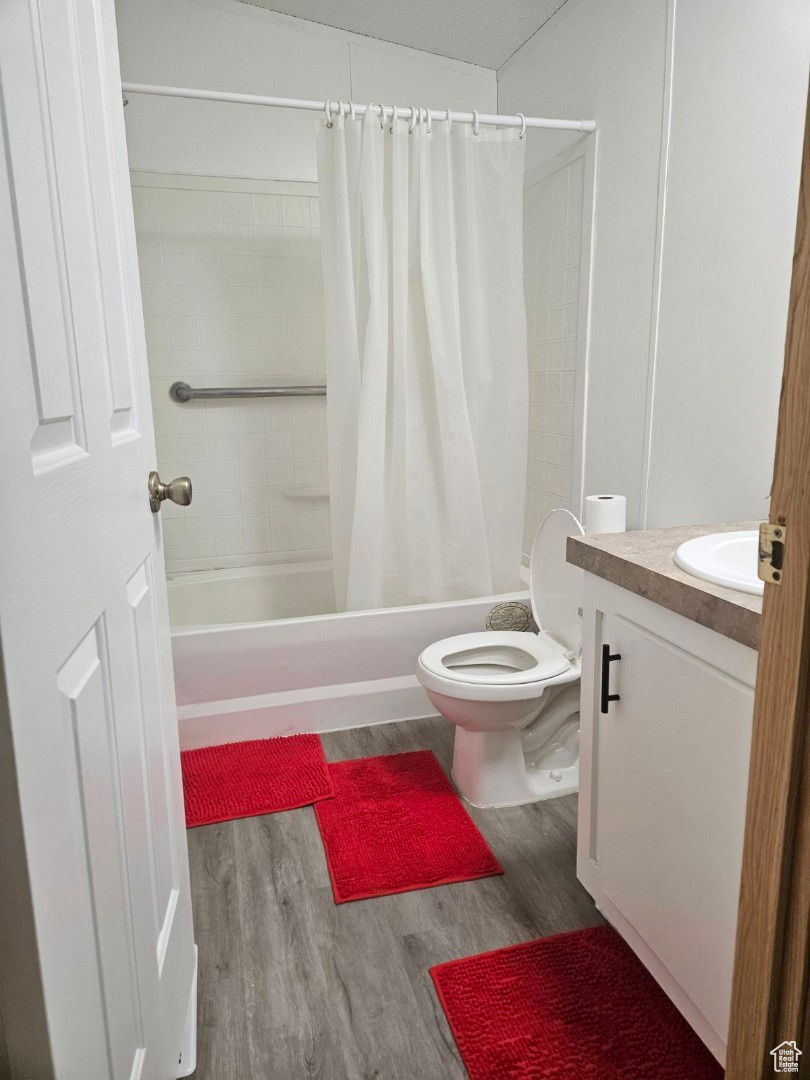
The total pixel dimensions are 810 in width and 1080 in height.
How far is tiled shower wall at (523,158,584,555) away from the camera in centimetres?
245

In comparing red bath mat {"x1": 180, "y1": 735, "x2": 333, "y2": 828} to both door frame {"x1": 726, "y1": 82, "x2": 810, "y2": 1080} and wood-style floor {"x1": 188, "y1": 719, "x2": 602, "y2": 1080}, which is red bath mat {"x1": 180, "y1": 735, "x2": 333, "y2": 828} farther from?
door frame {"x1": 726, "y1": 82, "x2": 810, "y2": 1080}

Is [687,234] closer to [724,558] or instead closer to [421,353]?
[421,353]

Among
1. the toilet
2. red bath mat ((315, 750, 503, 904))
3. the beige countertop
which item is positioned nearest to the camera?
the beige countertop

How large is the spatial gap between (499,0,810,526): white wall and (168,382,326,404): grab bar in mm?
1237

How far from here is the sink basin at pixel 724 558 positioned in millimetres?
→ 1066

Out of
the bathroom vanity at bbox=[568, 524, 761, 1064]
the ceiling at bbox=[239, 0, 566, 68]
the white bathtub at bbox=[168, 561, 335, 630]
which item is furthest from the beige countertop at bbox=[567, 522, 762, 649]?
the ceiling at bbox=[239, 0, 566, 68]

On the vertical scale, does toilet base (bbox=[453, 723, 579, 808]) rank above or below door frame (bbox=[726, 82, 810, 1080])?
below

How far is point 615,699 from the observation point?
1.33m

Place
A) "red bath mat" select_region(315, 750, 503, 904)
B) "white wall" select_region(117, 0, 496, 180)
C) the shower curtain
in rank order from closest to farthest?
1. "red bath mat" select_region(315, 750, 503, 904)
2. the shower curtain
3. "white wall" select_region(117, 0, 496, 180)

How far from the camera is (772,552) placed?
0.67m

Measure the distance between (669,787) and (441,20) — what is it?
2658 mm

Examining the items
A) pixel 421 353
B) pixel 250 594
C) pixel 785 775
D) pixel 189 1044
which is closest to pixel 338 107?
pixel 421 353

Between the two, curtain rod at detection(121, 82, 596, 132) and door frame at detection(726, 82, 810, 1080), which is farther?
curtain rod at detection(121, 82, 596, 132)

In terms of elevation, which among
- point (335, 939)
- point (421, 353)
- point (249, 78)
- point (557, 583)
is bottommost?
point (335, 939)
